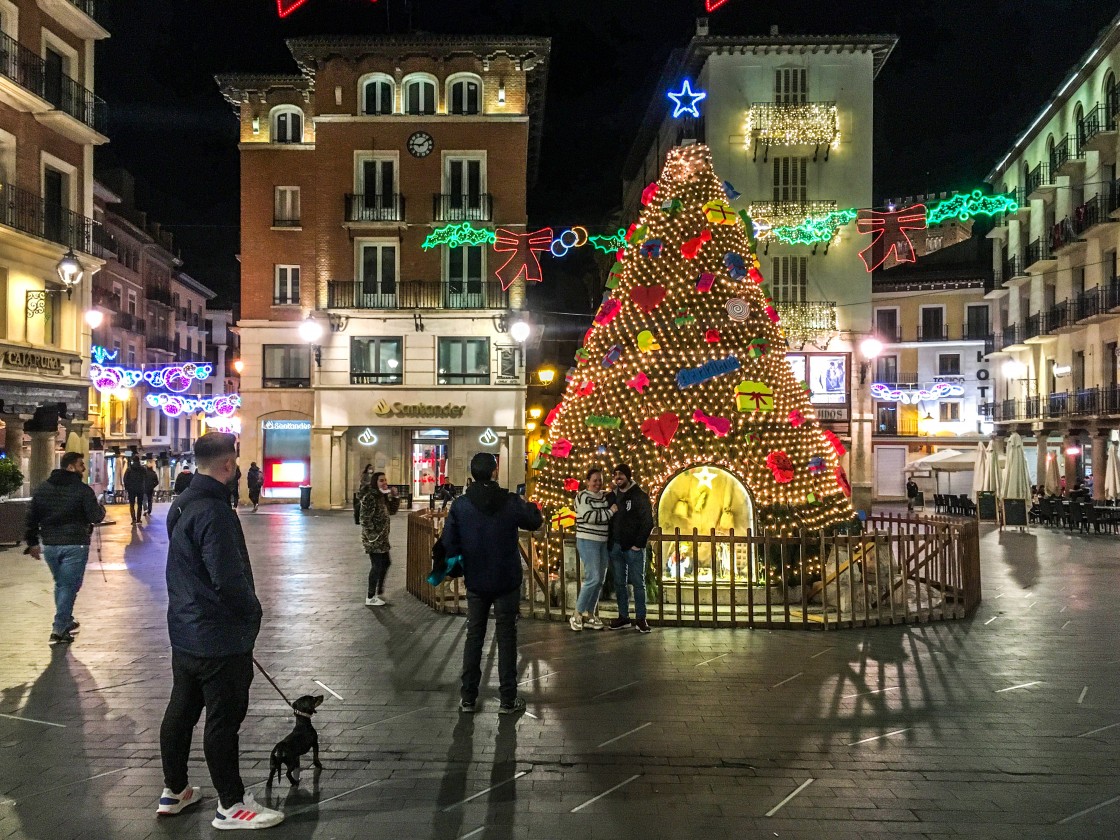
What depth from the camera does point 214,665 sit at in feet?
15.6

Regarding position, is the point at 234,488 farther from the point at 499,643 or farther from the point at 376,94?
the point at 376,94

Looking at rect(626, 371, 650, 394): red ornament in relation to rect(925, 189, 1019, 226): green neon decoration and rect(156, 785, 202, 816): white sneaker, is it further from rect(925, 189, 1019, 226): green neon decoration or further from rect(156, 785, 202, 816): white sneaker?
rect(925, 189, 1019, 226): green neon decoration

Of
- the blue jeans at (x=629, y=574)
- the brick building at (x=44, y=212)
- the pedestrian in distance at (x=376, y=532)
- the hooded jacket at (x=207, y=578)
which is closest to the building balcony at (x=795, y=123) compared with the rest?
the brick building at (x=44, y=212)

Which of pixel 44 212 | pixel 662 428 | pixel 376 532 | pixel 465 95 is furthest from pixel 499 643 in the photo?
pixel 465 95

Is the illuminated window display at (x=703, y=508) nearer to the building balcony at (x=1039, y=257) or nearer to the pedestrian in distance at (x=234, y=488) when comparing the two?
Answer: the pedestrian in distance at (x=234, y=488)

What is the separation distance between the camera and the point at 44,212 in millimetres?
24984

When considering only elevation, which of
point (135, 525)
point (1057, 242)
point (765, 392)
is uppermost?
point (1057, 242)

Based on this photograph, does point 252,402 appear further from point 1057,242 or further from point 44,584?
point 1057,242

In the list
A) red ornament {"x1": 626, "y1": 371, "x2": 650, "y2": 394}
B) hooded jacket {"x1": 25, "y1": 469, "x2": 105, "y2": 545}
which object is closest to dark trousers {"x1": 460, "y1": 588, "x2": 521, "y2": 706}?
hooded jacket {"x1": 25, "y1": 469, "x2": 105, "y2": 545}

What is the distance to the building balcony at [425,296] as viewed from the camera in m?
35.3

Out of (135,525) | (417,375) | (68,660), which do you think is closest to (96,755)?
(68,660)

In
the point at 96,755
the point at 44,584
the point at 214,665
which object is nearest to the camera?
the point at 214,665

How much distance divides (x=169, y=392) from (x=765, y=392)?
32955 millimetres

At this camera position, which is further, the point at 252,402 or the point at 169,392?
the point at 169,392
